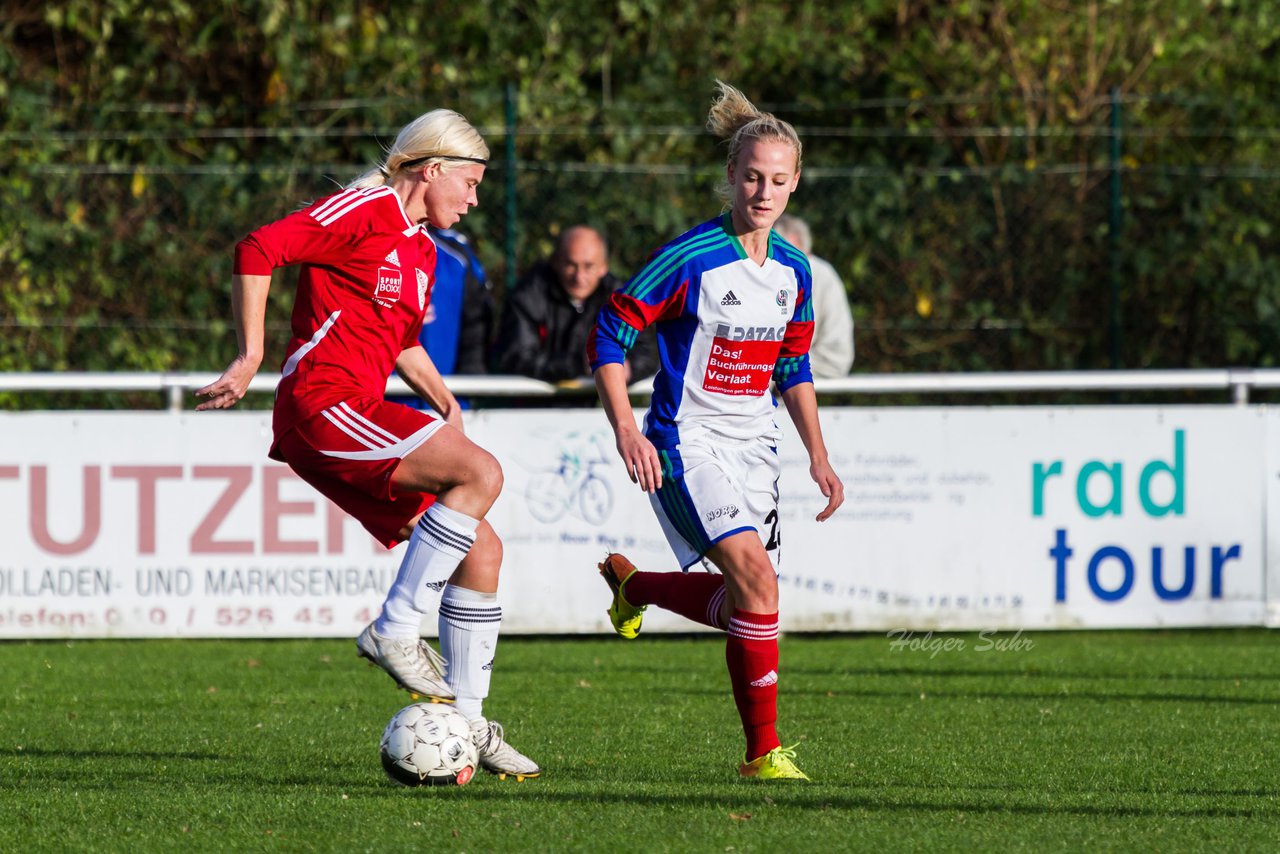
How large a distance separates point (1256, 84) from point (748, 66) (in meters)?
3.91

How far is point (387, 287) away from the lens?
537 centimetres

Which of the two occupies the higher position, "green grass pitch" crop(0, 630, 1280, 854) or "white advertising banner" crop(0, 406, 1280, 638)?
"white advertising banner" crop(0, 406, 1280, 638)

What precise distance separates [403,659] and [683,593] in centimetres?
126

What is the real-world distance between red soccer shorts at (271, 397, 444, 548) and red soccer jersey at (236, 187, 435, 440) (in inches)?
1.8

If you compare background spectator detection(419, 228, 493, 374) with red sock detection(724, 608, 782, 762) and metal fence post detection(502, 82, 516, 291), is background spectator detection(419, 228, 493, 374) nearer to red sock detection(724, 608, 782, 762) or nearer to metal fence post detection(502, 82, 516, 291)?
metal fence post detection(502, 82, 516, 291)

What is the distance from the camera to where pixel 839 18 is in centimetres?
1454

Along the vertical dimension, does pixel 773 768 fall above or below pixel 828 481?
below

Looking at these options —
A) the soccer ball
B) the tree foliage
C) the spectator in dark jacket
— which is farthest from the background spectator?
the soccer ball

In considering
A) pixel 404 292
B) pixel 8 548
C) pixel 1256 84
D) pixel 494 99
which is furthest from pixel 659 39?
pixel 404 292

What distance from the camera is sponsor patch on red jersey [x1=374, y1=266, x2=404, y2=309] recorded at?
17.6ft

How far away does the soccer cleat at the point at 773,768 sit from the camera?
17.5ft

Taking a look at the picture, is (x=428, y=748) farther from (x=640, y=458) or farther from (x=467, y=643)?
(x=640, y=458)

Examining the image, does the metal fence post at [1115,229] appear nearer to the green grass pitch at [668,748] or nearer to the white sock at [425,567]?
the green grass pitch at [668,748]

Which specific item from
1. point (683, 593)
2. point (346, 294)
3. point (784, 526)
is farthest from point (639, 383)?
point (346, 294)
